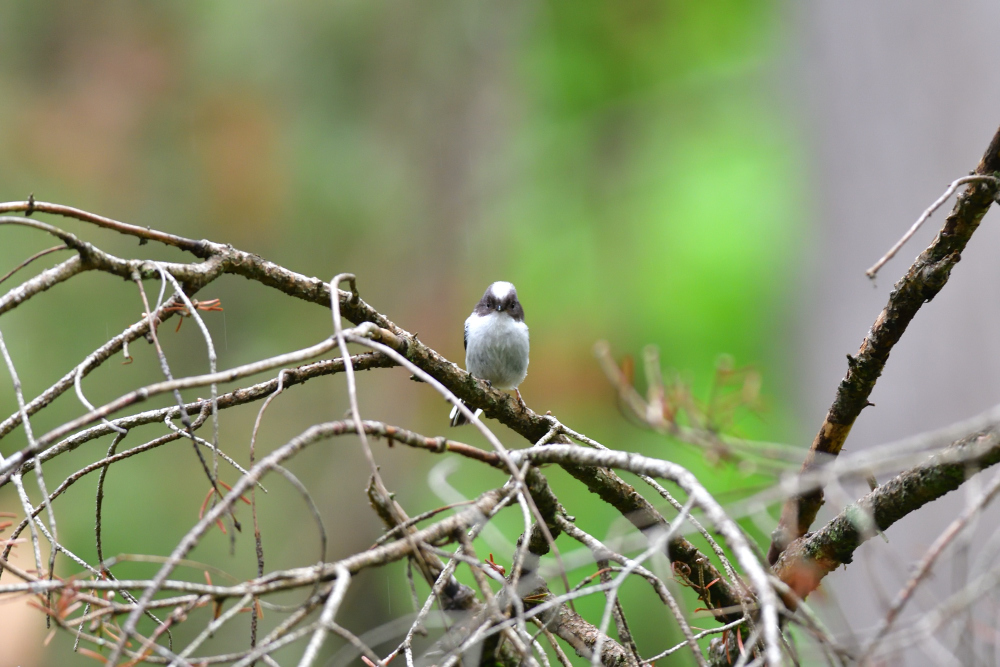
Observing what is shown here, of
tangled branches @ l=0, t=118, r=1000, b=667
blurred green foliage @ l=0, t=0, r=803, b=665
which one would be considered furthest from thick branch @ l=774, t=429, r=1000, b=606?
blurred green foliage @ l=0, t=0, r=803, b=665

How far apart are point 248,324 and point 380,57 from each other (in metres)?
2.80

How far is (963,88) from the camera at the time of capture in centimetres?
371

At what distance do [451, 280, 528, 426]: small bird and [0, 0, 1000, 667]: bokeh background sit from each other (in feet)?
4.58

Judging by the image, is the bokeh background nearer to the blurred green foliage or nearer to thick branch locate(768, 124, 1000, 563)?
the blurred green foliage

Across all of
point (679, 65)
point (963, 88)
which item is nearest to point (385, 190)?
point (679, 65)

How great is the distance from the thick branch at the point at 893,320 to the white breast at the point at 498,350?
1432 mm

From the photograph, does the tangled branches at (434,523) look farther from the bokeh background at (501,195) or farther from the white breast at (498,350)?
the bokeh background at (501,195)

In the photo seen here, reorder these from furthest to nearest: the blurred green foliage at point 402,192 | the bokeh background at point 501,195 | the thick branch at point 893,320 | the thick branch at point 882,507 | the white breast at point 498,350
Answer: the blurred green foliage at point 402,192
the bokeh background at point 501,195
the white breast at point 498,350
the thick branch at point 893,320
the thick branch at point 882,507

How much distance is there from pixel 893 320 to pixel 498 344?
1.71 metres

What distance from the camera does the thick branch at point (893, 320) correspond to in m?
1.36

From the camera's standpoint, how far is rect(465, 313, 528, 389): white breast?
305cm

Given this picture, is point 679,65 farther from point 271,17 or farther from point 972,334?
point 972,334

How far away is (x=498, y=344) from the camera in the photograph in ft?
9.97

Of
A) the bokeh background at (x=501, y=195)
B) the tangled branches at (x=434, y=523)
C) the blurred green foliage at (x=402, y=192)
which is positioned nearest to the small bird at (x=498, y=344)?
the tangled branches at (x=434, y=523)
